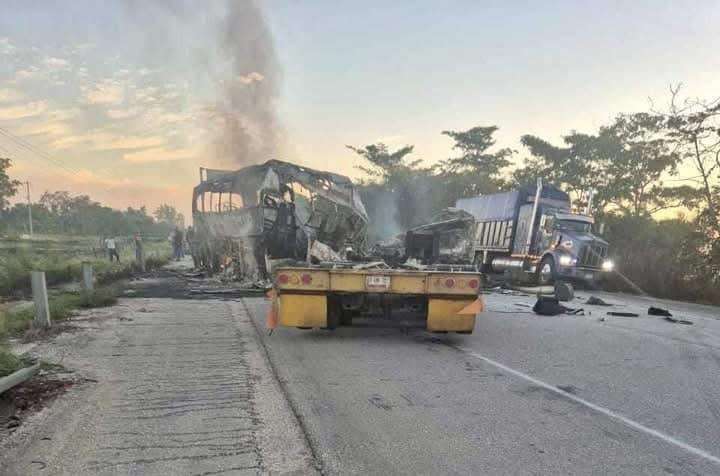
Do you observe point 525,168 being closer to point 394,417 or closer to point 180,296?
point 180,296

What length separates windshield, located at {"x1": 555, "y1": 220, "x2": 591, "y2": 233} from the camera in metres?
18.5

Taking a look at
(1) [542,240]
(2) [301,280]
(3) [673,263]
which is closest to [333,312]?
(2) [301,280]

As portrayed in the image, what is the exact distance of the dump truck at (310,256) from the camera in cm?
698

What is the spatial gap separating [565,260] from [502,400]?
47.3ft

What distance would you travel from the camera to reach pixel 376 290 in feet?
22.6

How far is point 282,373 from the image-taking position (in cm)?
547

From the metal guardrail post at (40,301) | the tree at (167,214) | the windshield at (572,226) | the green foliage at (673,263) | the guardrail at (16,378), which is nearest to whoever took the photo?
the guardrail at (16,378)

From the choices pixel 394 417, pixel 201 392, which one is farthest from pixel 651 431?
pixel 201 392

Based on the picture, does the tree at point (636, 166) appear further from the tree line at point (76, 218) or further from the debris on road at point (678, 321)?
the tree line at point (76, 218)

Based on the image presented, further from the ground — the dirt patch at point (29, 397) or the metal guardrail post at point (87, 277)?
the dirt patch at point (29, 397)

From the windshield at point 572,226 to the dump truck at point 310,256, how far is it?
26.1ft

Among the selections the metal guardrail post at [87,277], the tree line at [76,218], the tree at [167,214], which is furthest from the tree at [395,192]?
the tree at [167,214]

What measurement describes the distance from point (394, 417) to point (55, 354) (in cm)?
445

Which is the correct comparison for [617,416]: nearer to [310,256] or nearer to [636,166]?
[310,256]
